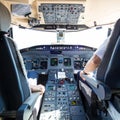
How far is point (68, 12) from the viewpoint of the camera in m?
2.87

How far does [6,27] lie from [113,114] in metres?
1.08

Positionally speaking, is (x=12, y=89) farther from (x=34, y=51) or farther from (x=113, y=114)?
(x=34, y=51)

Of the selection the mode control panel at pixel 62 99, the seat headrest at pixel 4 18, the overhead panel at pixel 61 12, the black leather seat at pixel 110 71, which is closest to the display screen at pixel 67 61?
the mode control panel at pixel 62 99

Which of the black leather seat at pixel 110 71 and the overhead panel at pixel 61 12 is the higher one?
the overhead panel at pixel 61 12

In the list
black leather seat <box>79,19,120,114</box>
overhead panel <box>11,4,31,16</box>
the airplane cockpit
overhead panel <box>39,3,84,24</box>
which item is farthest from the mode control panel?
overhead panel <box>11,4,31,16</box>

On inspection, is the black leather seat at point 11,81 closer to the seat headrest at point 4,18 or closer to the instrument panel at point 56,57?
the seat headrest at point 4,18

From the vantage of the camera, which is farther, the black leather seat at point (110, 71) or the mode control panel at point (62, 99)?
the mode control panel at point (62, 99)

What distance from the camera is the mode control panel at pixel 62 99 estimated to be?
2338mm

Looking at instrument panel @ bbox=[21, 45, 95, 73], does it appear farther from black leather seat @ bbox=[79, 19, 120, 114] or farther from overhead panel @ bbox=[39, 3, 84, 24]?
black leather seat @ bbox=[79, 19, 120, 114]

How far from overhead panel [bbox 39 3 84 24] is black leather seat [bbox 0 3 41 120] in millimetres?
1171

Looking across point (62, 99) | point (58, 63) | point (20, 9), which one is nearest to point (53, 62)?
point (58, 63)

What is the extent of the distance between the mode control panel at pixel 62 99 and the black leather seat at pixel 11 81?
0.74 meters

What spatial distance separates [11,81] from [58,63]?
1.96m

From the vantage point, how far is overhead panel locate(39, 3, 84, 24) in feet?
8.51
